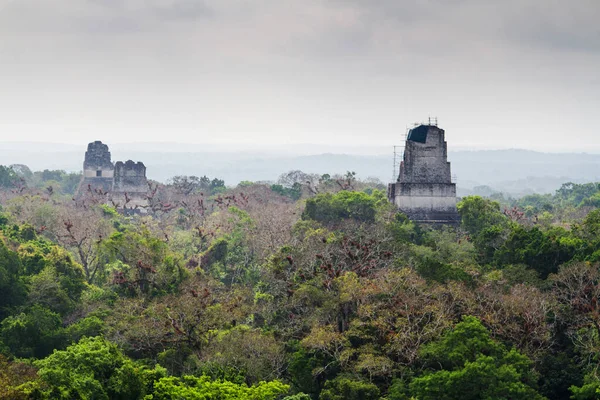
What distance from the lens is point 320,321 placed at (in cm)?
2609

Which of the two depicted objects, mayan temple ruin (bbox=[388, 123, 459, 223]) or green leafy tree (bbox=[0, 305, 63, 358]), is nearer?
green leafy tree (bbox=[0, 305, 63, 358])

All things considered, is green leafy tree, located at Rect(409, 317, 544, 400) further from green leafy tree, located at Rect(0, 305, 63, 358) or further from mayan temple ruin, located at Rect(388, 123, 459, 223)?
mayan temple ruin, located at Rect(388, 123, 459, 223)

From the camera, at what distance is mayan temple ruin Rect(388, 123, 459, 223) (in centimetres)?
4441

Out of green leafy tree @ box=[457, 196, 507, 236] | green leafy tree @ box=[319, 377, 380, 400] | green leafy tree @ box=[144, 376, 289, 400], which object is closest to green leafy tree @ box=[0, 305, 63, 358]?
green leafy tree @ box=[144, 376, 289, 400]

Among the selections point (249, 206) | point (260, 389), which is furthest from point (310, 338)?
point (249, 206)

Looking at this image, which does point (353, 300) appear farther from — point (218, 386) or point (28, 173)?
point (28, 173)

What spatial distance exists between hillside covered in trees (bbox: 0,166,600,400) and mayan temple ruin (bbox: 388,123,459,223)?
304 inches

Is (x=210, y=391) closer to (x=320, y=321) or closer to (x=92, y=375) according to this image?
(x=92, y=375)

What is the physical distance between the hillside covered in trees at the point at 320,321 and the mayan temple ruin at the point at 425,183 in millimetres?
7719

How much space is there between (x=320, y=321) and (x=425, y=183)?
1999 centimetres

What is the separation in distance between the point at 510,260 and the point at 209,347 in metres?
12.5

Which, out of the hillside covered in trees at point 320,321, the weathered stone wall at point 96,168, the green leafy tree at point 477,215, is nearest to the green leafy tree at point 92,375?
the hillside covered in trees at point 320,321

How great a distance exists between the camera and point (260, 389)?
2052 cm

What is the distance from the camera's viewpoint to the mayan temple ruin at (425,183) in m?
44.4
